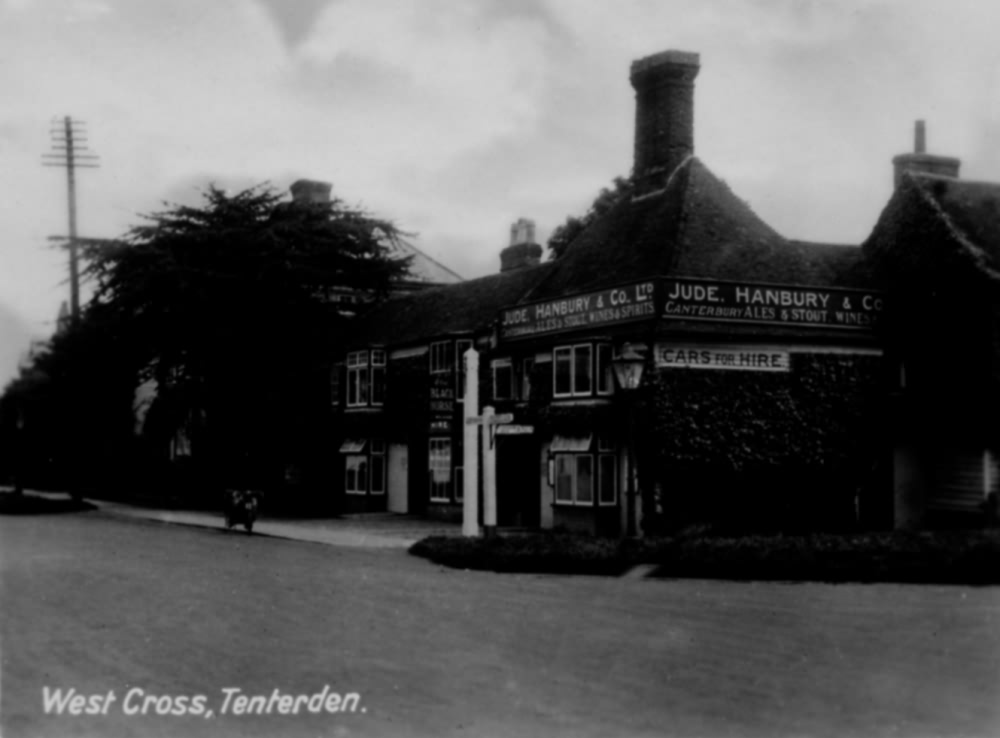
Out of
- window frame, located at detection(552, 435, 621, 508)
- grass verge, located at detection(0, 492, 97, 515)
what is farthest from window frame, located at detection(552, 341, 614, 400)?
grass verge, located at detection(0, 492, 97, 515)

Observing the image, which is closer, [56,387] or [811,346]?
[811,346]

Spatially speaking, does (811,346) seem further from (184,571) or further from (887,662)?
(887,662)

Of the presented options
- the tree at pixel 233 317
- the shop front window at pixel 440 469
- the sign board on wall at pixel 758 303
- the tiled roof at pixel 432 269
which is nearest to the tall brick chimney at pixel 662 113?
the sign board on wall at pixel 758 303

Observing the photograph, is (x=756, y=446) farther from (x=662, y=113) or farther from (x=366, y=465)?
(x=366, y=465)

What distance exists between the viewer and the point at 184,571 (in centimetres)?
1819

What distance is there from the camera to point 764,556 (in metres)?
16.6

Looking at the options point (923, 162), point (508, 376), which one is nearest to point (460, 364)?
point (508, 376)

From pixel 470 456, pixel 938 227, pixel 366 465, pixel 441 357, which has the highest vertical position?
pixel 938 227

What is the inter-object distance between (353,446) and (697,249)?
14.1 m

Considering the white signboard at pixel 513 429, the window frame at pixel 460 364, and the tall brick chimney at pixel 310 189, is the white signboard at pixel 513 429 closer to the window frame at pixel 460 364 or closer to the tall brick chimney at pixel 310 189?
the window frame at pixel 460 364

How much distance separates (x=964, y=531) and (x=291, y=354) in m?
28.4

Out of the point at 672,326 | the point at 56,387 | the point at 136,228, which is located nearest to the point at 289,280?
the point at 136,228

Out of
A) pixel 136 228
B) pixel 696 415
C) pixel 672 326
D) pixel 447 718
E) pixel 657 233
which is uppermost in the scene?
pixel 136 228

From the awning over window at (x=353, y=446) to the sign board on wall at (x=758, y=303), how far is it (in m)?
14.6
